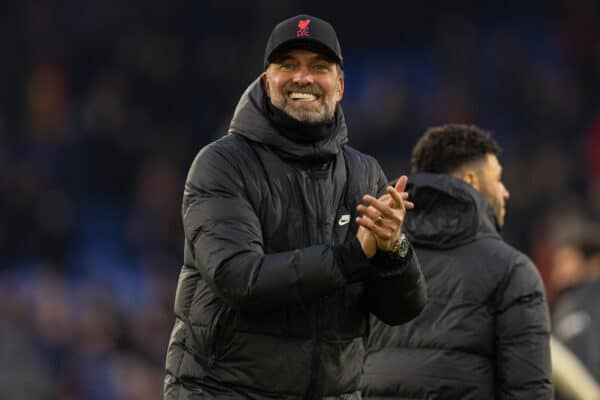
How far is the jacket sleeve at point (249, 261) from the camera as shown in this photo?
4.23m

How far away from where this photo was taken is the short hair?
579 cm

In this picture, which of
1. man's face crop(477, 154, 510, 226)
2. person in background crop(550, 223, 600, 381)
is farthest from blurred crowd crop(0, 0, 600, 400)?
man's face crop(477, 154, 510, 226)

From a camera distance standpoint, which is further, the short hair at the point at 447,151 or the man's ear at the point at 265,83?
the short hair at the point at 447,151

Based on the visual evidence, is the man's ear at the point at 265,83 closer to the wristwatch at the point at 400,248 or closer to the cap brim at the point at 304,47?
the cap brim at the point at 304,47

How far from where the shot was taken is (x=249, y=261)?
4250 mm

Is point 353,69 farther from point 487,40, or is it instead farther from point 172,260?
point 172,260

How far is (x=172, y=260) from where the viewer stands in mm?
14203

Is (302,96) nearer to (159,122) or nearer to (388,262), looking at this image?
(388,262)

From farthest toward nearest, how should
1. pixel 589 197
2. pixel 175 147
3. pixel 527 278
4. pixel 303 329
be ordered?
pixel 175 147
pixel 589 197
pixel 527 278
pixel 303 329

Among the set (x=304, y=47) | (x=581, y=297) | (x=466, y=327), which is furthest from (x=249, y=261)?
(x=581, y=297)

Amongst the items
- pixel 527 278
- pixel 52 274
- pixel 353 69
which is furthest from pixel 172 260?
pixel 527 278

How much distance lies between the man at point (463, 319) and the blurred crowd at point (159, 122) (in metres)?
6.62

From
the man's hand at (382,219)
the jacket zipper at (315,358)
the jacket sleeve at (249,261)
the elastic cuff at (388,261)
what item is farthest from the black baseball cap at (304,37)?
the jacket zipper at (315,358)

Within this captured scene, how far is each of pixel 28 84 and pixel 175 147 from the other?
1.90 metres
